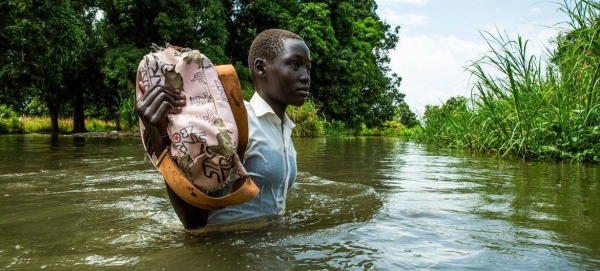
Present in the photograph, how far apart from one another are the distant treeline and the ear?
8.47 meters

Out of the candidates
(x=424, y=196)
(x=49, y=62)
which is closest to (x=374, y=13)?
(x=49, y=62)

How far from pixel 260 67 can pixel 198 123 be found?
67cm

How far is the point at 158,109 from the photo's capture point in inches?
70.9

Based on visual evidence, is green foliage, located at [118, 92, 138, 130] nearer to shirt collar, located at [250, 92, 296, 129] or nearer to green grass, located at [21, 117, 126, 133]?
green grass, located at [21, 117, 126, 133]

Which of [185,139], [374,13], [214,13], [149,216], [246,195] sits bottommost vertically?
[149,216]

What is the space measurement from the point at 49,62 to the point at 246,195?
10.5 metres

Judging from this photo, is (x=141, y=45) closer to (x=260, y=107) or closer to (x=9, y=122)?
(x=9, y=122)

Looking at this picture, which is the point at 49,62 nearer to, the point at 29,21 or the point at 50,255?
the point at 29,21

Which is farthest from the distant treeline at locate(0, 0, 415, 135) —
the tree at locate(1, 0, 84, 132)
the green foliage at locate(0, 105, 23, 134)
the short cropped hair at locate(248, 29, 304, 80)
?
the short cropped hair at locate(248, 29, 304, 80)

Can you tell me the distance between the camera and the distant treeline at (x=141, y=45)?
10680mm

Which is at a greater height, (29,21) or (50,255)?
(29,21)

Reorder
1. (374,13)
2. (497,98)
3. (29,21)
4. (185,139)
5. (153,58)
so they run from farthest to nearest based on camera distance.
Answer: (374,13) < (29,21) < (497,98) < (153,58) < (185,139)

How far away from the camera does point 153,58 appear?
1.91 meters

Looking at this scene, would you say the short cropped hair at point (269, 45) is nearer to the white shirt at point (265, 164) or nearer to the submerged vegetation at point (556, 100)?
the white shirt at point (265, 164)
